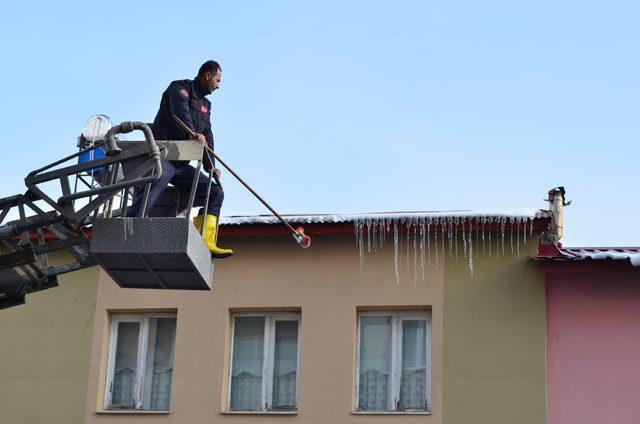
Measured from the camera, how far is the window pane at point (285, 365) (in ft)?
46.9

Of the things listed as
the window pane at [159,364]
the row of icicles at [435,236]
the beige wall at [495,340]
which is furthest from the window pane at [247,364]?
the beige wall at [495,340]

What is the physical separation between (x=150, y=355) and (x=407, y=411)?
10.2ft

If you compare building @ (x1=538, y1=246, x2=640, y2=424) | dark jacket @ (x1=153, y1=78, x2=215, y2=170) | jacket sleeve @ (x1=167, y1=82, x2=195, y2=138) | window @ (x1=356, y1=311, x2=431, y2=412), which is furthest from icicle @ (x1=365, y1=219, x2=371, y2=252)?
jacket sleeve @ (x1=167, y1=82, x2=195, y2=138)

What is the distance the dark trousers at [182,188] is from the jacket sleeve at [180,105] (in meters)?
0.34

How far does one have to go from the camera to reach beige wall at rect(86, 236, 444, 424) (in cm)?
1407

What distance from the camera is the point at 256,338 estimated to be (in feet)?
48.1

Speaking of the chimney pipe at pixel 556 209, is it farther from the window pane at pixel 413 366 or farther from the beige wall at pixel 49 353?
the beige wall at pixel 49 353

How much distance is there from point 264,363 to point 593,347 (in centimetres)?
367

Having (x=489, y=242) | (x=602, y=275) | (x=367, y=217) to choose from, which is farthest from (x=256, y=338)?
(x=602, y=275)

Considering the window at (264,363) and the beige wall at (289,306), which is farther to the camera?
the window at (264,363)

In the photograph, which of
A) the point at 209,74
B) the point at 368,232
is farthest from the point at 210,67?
the point at 368,232

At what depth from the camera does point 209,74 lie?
36.0ft

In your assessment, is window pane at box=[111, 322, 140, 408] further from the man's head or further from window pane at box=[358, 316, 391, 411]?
the man's head

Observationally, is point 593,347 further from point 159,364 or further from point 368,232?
point 159,364
